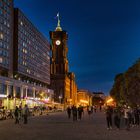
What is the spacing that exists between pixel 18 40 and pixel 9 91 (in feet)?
69.5

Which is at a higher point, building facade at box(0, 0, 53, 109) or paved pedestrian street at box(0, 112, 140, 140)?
building facade at box(0, 0, 53, 109)

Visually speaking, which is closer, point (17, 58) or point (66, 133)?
point (66, 133)

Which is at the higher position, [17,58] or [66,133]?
[17,58]

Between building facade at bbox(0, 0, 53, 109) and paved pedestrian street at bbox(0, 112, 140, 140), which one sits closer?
paved pedestrian street at bbox(0, 112, 140, 140)

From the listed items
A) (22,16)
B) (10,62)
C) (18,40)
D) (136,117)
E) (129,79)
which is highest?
(22,16)

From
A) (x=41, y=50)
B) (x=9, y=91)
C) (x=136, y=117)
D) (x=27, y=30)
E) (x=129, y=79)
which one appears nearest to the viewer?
(x=136, y=117)

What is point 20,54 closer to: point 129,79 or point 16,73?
point 16,73

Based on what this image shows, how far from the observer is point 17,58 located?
398 feet

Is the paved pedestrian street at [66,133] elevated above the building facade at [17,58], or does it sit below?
below

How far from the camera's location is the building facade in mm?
105162

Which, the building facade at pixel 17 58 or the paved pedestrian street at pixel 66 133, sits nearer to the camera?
the paved pedestrian street at pixel 66 133

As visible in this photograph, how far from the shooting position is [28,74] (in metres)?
136

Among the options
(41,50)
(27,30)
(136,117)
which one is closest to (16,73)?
(27,30)

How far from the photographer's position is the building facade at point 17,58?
105162mm
